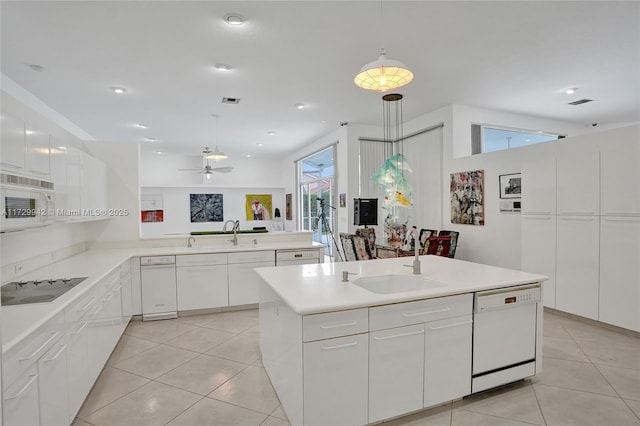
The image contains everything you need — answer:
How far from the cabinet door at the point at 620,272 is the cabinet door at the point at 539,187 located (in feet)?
1.97

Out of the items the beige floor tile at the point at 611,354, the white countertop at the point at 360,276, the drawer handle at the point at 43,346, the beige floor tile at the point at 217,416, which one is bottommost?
the beige floor tile at the point at 217,416

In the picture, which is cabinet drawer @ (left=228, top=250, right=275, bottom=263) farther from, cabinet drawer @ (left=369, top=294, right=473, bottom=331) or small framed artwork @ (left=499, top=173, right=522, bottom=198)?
small framed artwork @ (left=499, top=173, right=522, bottom=198)

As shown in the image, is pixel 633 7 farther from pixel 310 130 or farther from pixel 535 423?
pixel 310 130

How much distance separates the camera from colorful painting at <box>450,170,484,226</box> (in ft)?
17.4

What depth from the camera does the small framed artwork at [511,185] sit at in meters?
4.73

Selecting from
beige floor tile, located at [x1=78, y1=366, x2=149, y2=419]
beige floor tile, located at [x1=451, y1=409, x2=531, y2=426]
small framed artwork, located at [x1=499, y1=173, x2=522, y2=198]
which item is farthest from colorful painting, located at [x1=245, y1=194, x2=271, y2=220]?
beige floor tile, located at [x1=451, y1=409, x2=531, y2=426]

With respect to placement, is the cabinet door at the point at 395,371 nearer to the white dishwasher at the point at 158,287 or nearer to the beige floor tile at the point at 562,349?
the beige floor tile at the point at 562,349

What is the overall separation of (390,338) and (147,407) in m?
1.79

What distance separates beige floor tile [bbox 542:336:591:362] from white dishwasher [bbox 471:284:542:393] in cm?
80

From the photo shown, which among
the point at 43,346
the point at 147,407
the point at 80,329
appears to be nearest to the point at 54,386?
the point at 43,346

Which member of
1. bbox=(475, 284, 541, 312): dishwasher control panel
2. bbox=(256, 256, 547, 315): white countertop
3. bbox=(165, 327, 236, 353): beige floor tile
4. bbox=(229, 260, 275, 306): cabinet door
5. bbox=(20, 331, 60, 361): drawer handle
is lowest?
bbox=(165, 327, 236, 353): beige floor tile

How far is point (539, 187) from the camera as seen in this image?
417 cm

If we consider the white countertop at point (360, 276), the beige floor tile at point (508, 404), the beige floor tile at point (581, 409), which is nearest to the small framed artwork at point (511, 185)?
the white countertop at point (360, 276)

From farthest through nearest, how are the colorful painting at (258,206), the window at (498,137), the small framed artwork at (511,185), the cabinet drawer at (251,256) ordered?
the colorful painting at (258,206) < the window at (498,137) < the small framed artwork at (511,185) < the cabinet drawer at (251,256)
